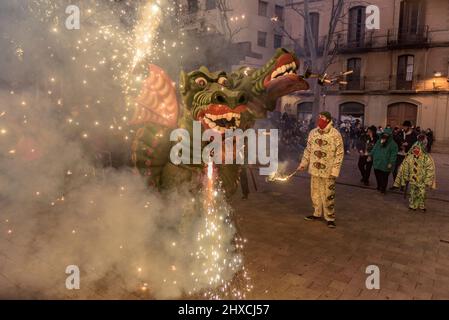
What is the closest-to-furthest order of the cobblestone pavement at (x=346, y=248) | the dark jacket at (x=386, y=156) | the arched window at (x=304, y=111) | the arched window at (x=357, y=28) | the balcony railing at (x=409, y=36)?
the cobblestone pavement at (x=346, y=248)
the dark jacket at (x=386, y=156)
the balcony railing at (x=409, y=36)
the arched window at (x=357, y=28)
the arched window at (x=304, y=111)

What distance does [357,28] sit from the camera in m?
24.7

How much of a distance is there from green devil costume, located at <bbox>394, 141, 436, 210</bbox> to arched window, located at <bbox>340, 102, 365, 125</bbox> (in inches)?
743

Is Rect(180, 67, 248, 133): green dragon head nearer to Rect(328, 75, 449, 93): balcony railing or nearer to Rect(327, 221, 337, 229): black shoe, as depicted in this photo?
Rect(327, 221, 337, 229): black shoe

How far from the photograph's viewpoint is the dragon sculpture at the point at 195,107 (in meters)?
3.60

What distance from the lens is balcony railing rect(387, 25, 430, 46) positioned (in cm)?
2211

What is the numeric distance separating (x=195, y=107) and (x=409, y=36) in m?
23.9

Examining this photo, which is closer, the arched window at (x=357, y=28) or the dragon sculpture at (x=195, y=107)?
the dragon sculpture at (x=195, y=107)

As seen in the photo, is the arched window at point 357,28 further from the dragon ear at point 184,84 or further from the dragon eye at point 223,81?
the dragon ear at point 184,84

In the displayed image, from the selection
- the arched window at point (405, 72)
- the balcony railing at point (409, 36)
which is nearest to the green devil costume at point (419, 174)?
the arched window at point (405, 72)

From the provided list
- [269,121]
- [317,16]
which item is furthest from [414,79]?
[269,121]

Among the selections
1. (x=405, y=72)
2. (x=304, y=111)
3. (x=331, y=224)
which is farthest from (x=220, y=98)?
(x=304, y=111)

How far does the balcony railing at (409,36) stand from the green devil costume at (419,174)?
18.9 m

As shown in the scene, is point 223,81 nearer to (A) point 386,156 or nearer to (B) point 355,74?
(A) point 386,156

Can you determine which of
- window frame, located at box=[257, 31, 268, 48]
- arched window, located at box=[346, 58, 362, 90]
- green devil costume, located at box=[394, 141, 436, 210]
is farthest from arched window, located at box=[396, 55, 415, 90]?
green devil costume, located at box=[394, 141, 436, 210]
